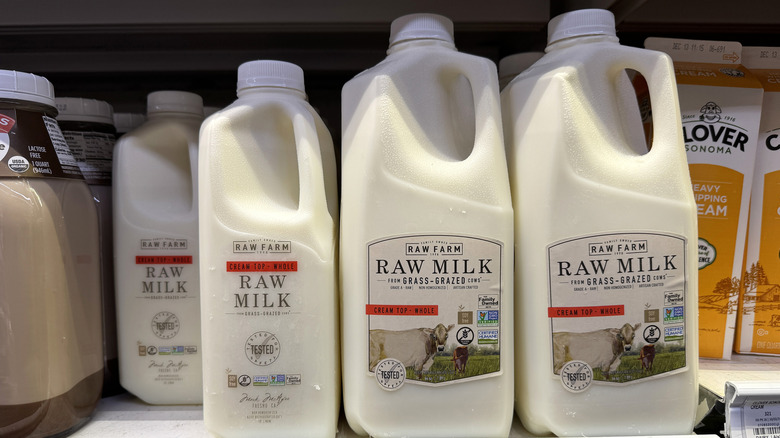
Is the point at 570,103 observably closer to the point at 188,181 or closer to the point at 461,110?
the point at 461,110

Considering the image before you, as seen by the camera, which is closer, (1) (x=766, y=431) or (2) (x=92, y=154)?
(1) (x=766, y=431)

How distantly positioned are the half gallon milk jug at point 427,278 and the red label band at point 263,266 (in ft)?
0.25

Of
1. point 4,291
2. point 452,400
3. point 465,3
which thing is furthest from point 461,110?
point 4,291

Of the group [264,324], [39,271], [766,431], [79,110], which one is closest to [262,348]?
[264,324]

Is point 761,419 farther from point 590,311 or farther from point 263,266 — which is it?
point 263,266

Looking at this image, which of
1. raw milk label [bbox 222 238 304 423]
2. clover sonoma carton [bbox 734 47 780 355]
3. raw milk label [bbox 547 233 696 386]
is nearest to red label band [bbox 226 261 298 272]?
raw milk label [bbox 222 238 304 423]

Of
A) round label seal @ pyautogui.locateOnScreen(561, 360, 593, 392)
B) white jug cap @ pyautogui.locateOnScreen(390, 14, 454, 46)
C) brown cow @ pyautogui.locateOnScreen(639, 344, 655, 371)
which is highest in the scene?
white jug cap @ pyautogui.locateOnScreen(390, 14, 454, 46)

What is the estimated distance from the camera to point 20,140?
0.64 meters

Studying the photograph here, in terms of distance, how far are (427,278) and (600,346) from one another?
237mm

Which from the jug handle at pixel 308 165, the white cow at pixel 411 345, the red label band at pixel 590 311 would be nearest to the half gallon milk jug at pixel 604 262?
the red label band at pixel 590 311

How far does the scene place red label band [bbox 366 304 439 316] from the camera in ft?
2.08

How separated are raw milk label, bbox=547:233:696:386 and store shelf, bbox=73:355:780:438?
0.41 feet

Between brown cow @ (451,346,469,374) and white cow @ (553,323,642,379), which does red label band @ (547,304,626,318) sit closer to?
white cow @ (553,323,642,379)

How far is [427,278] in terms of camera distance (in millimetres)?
632
